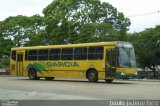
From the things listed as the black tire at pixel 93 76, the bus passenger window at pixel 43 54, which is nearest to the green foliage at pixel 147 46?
the bus passenger window at pixel 43 54

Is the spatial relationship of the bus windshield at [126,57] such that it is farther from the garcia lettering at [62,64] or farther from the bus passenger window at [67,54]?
the bus passenger window at [67,54]

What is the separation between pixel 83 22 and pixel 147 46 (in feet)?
55.6

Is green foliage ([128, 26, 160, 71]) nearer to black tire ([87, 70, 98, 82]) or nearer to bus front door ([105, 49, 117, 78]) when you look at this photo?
black tire ([87, 70, 98, 82])

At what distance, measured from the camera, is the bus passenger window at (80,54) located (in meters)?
30.3

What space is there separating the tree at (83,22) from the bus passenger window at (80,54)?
19.9 meters

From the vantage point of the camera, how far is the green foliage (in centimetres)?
6569

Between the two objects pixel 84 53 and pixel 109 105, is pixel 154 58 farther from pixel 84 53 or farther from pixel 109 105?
pixel 109 105

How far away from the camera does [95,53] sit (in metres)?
29.5

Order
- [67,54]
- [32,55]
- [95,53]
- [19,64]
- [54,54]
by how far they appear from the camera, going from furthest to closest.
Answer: [19,64] → [32,55] → [54,54] → [67,54] → [95,53]

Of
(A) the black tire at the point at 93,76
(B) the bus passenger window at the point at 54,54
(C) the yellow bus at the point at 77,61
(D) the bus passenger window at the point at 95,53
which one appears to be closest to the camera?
(C) the yellow bus at the point at 77,61

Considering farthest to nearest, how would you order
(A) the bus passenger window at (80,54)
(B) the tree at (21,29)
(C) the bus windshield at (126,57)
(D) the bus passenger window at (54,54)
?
(B) the tree at (21,29) → (D) the bus passenger window at (54,54) → (A) the bus passenger window at (80,54) → (C) the bus windshield at (126,57)

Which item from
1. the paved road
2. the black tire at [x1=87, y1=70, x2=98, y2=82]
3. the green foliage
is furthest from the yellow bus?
the green foliage

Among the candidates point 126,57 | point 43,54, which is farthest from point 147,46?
point 126,57

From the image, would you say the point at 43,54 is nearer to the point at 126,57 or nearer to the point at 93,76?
the point at 93,76
